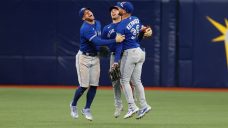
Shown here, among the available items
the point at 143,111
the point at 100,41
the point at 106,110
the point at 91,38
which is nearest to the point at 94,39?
the point at 91,38

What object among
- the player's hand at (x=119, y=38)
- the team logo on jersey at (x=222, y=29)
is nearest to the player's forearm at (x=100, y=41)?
the player's hand at (x=119, y=38)

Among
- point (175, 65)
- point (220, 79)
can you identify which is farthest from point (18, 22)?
point (220, 79)

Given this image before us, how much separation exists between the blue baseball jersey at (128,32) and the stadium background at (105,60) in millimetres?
9573

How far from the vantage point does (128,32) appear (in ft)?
42.8

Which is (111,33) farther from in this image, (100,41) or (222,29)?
(222,29)

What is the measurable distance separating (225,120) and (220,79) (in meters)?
9.07

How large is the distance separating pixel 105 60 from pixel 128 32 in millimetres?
9820

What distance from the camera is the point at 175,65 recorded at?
22.9m

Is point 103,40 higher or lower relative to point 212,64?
higher

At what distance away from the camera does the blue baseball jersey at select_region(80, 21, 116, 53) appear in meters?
13.0

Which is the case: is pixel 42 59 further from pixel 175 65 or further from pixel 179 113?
pixel 179 113

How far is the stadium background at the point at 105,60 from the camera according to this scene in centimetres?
2272

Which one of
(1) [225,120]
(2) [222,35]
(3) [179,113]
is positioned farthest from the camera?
(2) [222,35]

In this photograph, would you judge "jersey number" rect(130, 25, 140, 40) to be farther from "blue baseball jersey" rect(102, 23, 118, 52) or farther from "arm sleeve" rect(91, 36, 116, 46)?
"blue baseball jersey" rect(102, 23, 118, 52)
